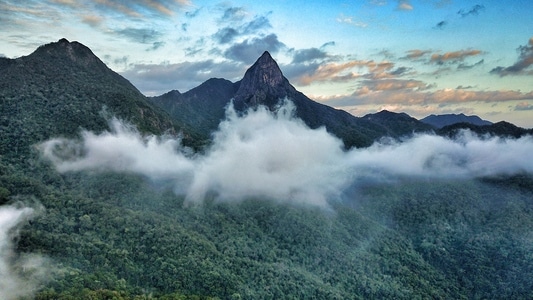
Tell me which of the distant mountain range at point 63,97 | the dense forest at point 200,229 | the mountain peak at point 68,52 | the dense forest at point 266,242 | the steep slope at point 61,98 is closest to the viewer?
the dense forest at point 200,229

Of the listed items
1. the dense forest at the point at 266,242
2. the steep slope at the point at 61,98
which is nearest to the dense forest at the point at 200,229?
the dense forest at the point at 266,242

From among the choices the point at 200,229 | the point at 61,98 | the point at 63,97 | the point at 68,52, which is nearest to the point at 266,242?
the point at 200,229

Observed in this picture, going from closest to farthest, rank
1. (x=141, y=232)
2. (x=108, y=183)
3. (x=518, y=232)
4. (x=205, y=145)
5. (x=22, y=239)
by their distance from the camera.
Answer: (x=22, y=239)
(x=141, y=232)
(x=108, y=183)
(x=518, y=232)
(x=205, y=145)

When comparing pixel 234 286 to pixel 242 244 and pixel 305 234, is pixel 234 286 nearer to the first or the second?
pixel 242 244

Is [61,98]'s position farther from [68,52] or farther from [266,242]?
[266,242]

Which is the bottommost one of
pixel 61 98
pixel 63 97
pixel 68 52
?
pixel 61 98

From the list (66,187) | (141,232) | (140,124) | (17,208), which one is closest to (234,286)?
(141,232)

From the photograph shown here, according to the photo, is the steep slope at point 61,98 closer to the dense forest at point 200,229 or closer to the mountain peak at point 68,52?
the mountain peak at point 68,52

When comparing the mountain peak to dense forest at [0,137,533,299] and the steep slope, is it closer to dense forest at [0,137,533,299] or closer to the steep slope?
the steep slope
